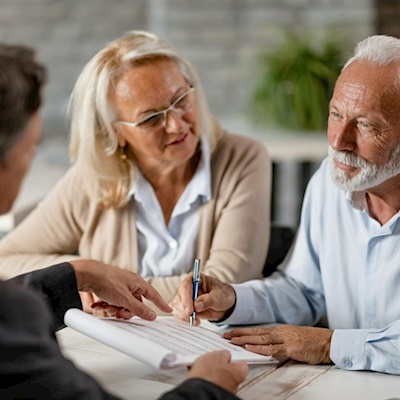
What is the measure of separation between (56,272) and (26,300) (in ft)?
1.82

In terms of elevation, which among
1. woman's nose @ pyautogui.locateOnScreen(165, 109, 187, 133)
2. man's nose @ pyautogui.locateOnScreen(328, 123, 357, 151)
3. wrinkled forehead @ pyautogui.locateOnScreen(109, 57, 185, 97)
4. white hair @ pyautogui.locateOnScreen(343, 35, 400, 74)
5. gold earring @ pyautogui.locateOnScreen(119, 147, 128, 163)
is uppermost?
white hair @ pyautogui.locateOnScreen(343, 35, 400, 74)

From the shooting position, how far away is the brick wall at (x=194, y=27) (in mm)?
5973

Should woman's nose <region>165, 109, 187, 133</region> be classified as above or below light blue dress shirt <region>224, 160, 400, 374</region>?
above

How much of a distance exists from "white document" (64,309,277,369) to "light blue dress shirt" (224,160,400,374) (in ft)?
0.84

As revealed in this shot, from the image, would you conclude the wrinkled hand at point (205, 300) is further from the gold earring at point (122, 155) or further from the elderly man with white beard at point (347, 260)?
the gold earring at point (122, 155)

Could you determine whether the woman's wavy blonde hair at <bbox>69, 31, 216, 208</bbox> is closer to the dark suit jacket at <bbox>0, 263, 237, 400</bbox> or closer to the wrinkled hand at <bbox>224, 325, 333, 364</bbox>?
the wrinkled hand at <bbox>224, 325, 333, 364</bbox>

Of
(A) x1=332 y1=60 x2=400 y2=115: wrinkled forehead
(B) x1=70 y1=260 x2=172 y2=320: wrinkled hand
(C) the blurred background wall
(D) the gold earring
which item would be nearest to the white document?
(B) x1=70 y1=260 x2=172 y2=320: wrinkled hand

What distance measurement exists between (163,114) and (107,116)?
0.19 metres

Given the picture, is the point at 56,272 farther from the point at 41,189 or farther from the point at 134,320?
the point at 41,189

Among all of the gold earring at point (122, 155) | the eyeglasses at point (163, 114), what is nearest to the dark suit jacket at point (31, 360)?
the eyeglasses at point (163, 114)

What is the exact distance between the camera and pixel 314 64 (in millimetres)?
5359

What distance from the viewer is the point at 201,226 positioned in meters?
2.71

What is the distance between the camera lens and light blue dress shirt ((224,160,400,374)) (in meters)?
2.18

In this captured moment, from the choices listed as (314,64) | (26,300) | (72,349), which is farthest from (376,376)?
(314,64)
